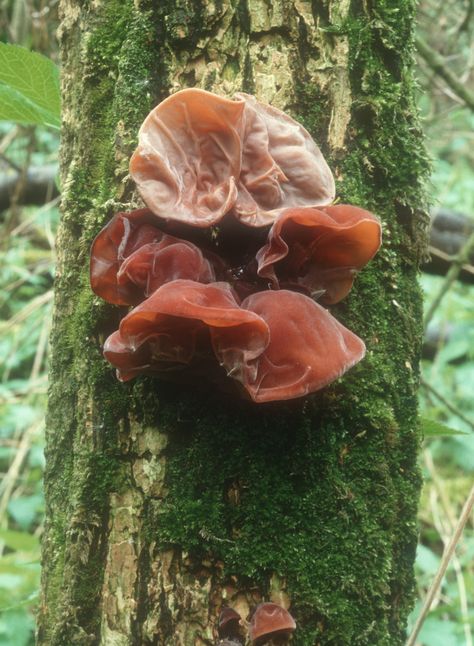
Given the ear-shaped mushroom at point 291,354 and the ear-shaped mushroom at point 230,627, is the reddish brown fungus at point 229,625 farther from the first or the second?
the ear-shaped mushroom at point 291,354

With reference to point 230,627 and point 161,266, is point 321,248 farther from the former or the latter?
point 230,627

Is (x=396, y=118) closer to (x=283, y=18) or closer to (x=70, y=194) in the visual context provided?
(x=283, y=18)

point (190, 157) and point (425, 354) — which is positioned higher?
point (190, 157)

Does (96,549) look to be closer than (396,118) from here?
Yes

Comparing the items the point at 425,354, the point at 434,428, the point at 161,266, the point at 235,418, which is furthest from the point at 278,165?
the point at 425,354

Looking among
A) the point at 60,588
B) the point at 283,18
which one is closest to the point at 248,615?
the point at 60,588

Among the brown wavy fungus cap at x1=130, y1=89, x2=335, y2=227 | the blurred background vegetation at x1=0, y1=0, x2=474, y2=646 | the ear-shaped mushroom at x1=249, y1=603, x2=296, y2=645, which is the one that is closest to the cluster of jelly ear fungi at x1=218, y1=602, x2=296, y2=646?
the ear-shaped mushroom at x1=249, y1=603, x2=296, y2=645

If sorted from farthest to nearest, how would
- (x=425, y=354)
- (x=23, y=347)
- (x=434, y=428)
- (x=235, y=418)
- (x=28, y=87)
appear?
1. (x=425, y=354)
2. (x=23, y=347)
3. (x=28, y=87)
4. (x=434, y=428)
5. (x=235, y=418)
